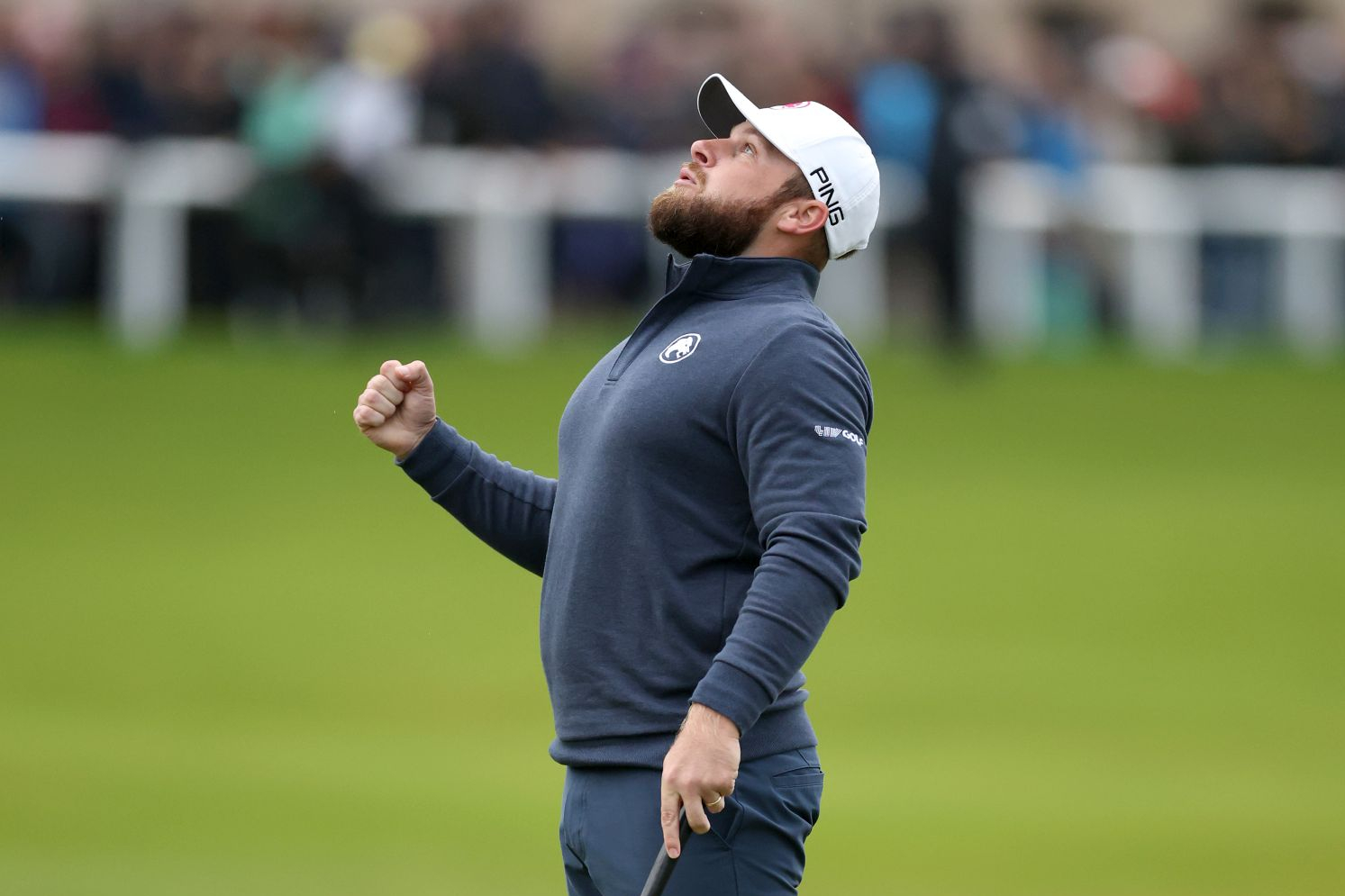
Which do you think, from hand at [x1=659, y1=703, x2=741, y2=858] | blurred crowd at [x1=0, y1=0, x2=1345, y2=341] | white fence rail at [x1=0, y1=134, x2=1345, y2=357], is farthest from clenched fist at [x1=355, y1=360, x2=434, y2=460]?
white fence rail at [x1=0, y1=134, x2=1345, y2=357]

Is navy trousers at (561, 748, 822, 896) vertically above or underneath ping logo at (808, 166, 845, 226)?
underneath

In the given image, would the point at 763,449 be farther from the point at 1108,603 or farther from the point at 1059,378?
the point at 1059,378

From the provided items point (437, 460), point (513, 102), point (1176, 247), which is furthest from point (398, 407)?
point (1176, 247)

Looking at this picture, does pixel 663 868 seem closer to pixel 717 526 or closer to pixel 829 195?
pixel 717 526

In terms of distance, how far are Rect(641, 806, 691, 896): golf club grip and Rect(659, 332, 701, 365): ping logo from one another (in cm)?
96

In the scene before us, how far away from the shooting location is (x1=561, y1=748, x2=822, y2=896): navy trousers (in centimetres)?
480

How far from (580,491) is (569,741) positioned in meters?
0.54

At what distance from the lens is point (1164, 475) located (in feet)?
61.4

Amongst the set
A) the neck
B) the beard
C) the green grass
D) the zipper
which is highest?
the beard

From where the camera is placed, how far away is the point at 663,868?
185 inches

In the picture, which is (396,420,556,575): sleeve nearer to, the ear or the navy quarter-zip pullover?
the navy quarter-zip pullover

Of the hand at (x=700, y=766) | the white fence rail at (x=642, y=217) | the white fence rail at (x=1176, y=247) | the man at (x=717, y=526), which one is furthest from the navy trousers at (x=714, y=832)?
the white fence rail at (x=1176, y=247)

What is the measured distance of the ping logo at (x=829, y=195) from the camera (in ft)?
16.7

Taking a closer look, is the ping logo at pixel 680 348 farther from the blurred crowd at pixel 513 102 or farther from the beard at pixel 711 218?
the blurred crowd at pixel 513 102
